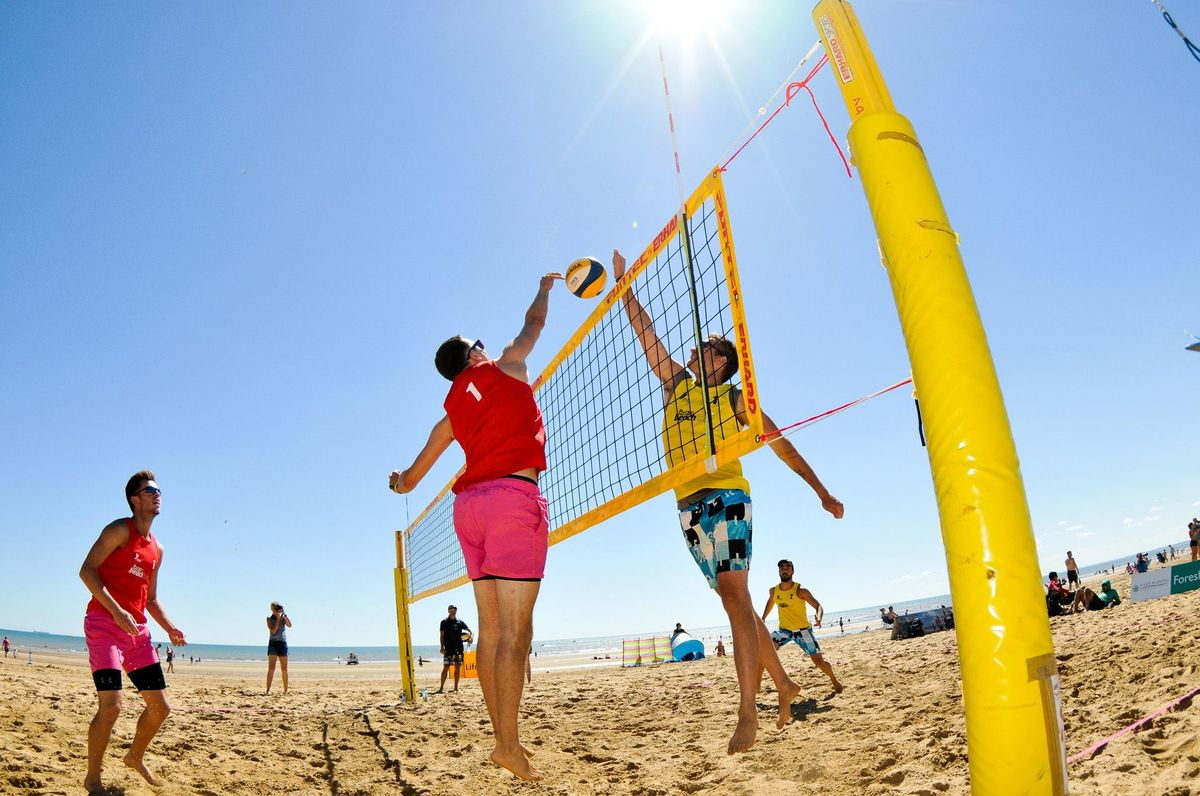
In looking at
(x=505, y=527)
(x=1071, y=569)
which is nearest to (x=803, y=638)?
(x=505, y=527)

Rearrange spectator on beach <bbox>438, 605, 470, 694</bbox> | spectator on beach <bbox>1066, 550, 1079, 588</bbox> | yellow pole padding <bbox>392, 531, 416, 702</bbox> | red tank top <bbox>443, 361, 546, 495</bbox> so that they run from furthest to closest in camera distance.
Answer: spectator on beach <bbox>1066, 550, 1079, 588</bbox>, spectator on beach <bbox>438, 605, 470, 694</bbox>, yellow pole padding <bbox>392, 531, 416, 702</bbox>, red tank top <bbox>443, 361, 546, 495</bbox>

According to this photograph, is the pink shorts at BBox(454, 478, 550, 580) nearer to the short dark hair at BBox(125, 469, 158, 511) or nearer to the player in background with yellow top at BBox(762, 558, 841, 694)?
the short dark hair at BBox(125, 469, 158, 511)

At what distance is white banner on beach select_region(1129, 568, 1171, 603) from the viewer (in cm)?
1464

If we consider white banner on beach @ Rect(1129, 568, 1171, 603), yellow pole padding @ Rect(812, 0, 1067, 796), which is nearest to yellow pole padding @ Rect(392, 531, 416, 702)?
yellow pole padding @ Rect(812, 0, 1067, 796)

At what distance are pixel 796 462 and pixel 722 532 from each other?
1.63 ft

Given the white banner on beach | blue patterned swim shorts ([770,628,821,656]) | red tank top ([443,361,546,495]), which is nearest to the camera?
red tank top ([443,361,546,495])

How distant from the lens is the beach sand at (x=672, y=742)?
11.4 ft

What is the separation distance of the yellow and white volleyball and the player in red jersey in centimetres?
286

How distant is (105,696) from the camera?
382 centimetres

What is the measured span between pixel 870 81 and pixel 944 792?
3067mm

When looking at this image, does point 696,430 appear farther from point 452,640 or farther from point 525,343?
point 452,640

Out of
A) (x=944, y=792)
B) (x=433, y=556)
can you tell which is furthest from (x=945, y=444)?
(x=433, y=556)

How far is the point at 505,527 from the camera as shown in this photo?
2820 mm

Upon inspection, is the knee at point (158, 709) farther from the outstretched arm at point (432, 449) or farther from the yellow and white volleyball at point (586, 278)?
the yellow and white volleyball at point (586, 278)
